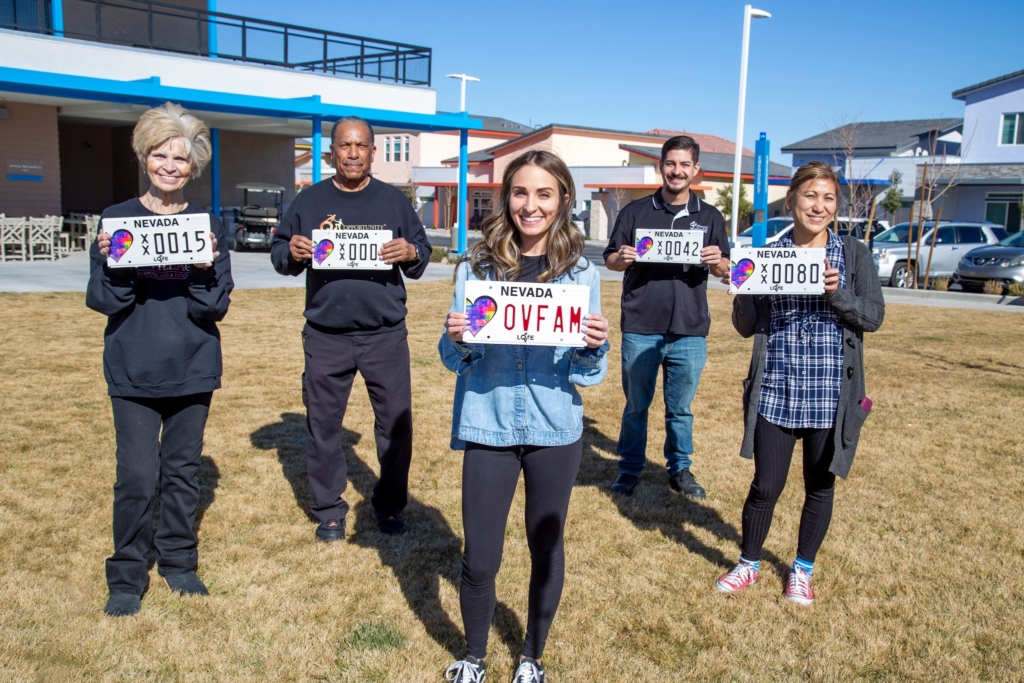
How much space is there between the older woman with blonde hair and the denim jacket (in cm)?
129

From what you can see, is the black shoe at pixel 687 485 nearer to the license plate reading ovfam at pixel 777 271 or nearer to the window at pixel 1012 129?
the license plate reading ovfam at pixel 777 271

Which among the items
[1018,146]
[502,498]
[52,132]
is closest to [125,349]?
[502,498]

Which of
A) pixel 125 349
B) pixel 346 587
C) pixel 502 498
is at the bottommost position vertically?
pixel 346 587

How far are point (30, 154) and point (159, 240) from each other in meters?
22.0

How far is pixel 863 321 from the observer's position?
3783 mm

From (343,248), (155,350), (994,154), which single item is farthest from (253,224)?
(994,154)

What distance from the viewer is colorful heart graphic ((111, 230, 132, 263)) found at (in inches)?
135

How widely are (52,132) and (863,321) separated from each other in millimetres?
23929

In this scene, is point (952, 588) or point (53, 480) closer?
point (952, 588)

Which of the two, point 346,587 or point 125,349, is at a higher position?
point 125,349

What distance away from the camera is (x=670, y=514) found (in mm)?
5137

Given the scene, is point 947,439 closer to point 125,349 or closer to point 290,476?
point 290,476

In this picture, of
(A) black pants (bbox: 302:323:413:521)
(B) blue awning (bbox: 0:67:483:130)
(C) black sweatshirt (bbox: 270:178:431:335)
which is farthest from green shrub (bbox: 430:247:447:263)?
(A) black pants (bbox: 302:323:413:521)

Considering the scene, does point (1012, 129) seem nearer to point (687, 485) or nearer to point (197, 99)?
point (197, 99)
